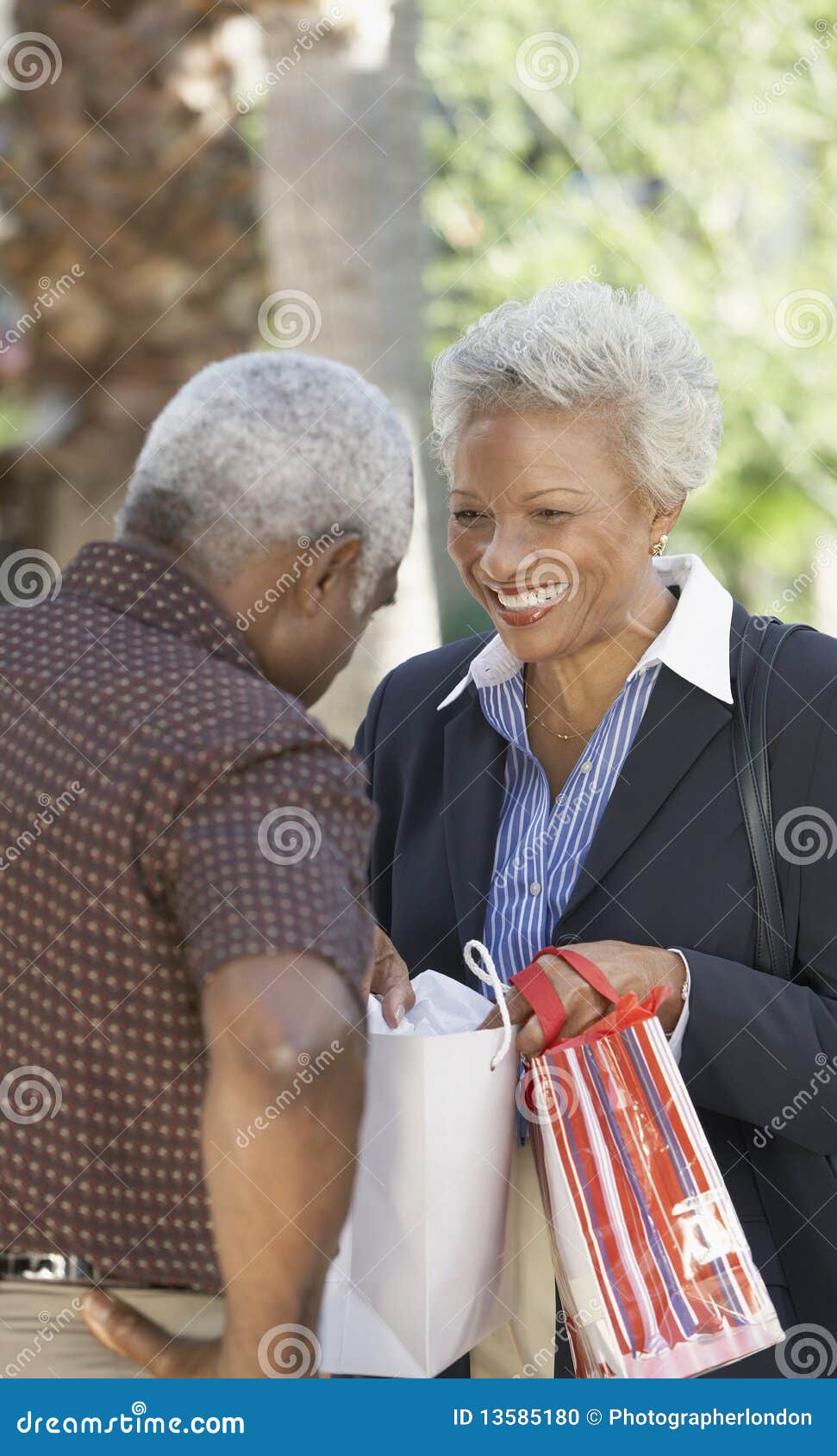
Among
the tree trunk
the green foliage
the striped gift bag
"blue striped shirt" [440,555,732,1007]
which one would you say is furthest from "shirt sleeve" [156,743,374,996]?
the green foliage

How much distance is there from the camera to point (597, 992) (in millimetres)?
2062

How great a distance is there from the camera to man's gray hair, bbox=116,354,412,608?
168 cm

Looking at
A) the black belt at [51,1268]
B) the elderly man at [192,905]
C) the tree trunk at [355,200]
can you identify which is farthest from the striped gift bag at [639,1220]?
the tree trunk at [355,200]

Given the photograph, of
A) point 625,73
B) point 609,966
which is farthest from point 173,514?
point 625,73

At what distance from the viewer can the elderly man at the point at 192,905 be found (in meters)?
1.46

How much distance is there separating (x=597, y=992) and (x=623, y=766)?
0.46 meters

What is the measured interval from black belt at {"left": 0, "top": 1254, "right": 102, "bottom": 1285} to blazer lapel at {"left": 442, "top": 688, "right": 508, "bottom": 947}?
0.96 m

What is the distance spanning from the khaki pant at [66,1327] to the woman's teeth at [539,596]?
1.21 m

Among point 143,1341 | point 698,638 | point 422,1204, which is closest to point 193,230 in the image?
point 698,638

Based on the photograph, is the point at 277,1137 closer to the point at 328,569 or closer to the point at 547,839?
the point at 328,569

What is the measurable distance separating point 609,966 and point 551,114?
878 centimetres

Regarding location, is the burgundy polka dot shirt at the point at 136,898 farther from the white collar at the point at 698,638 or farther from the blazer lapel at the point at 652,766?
the white collar at the point at 698,638

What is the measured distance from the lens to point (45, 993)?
158 cm

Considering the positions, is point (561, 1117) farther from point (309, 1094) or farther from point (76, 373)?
point (76, 373)
